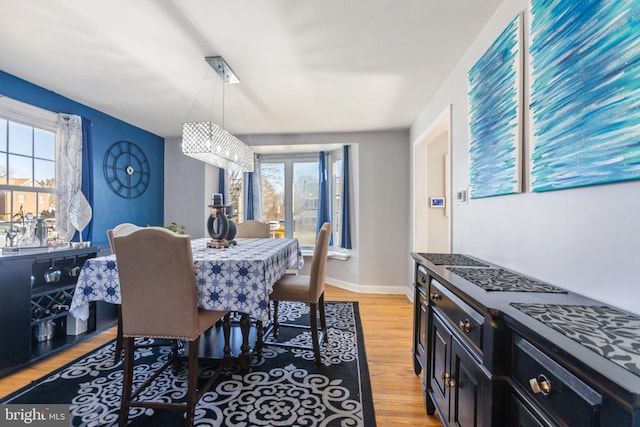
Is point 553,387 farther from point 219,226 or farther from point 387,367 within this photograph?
point 219,226

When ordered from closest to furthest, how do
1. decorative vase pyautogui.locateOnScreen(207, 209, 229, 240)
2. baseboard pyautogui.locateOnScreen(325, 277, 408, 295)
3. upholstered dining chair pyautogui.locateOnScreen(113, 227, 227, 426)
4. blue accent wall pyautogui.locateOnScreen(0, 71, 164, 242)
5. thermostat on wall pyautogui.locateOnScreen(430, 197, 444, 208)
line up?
upholstered dining chair pyautogui.locateOnScreen(113, 227, 227, 426), decorative vase pyautogui.locateOnScreen(207, 209, 229, 240), blue accent wall pyautogui.locateOnScreen(0, 71, 164, 242), thermostat on wall pyautogui.locateOnScreen(430, 197, 444, 208), baseboard pyautogui.locateOnScreen(325, 277, 408, 295)

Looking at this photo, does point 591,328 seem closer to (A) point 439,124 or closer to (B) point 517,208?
(B) point 517,208

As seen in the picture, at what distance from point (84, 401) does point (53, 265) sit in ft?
4.59

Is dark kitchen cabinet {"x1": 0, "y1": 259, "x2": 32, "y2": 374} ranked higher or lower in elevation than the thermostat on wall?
lower

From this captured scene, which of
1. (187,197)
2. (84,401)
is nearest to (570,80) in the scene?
(84,401)

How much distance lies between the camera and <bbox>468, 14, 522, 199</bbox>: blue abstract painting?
4.74 ft

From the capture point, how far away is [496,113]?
64.4 inches

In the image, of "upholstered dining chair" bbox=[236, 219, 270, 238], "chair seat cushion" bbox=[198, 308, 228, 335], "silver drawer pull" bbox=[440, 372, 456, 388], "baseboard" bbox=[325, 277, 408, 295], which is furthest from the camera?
"baseboard" bbox=[325, 277, 408, 295]

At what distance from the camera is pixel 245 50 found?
7.00 ft

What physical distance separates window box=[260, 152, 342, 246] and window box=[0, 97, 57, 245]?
2.78 meters

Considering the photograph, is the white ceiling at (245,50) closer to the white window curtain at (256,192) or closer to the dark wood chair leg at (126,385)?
the white window curtain at (256,192)

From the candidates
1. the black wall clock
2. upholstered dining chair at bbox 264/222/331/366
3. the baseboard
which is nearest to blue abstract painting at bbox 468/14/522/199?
upholstered dining chair at bbox 264/222/331/366

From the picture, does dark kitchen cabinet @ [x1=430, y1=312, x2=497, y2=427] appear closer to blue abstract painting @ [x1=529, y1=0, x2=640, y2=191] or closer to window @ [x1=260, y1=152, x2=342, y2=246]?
blue abstract painting @ [x1=529, y1=0, x2=640, y2=191]

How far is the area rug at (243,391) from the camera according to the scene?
1656 millimetres
